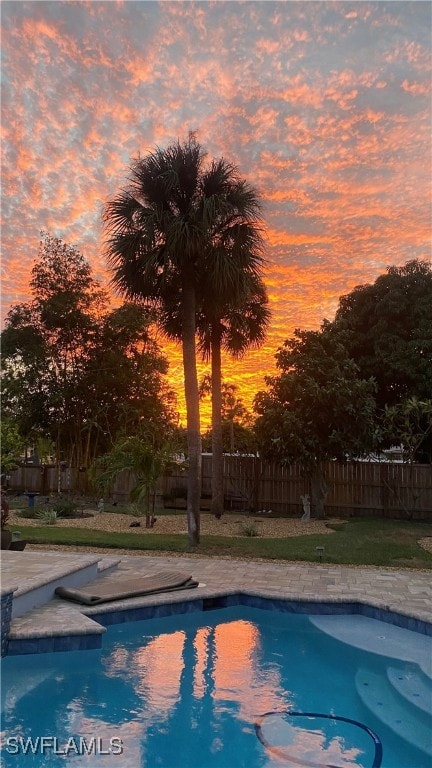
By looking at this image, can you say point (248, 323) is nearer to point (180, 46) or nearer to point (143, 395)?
point (180, 46)

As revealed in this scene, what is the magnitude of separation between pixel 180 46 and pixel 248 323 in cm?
710

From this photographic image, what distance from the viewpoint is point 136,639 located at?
590 cm

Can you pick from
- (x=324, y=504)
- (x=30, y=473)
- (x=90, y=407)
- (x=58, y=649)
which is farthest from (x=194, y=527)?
(x=30, y=473)

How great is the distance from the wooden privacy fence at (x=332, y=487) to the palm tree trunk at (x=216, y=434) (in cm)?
192

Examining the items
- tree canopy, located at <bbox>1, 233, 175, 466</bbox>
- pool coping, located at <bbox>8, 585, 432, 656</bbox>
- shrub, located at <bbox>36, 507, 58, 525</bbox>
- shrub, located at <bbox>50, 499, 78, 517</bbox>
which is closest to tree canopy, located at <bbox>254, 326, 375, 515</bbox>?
shrub, located at <bbox>50, 499, 78, 517</bbox>

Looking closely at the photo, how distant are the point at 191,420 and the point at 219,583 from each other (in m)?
3.49

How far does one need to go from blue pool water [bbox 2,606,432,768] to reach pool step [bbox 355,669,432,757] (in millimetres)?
11

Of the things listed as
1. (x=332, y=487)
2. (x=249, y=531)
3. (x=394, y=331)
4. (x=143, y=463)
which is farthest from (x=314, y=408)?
(x=143, y=463)

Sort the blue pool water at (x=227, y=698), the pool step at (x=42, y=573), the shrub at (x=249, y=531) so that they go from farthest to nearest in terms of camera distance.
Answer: the shrub at (x=249, y=531)
the pool step at (x=42, y=573)
the blue pool water at (x=227, y=698)

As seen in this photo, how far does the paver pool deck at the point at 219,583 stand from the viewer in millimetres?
5559

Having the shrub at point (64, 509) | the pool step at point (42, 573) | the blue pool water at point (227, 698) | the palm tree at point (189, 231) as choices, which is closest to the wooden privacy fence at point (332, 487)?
the shrub at point (64, 509)

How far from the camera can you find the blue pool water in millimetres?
3609

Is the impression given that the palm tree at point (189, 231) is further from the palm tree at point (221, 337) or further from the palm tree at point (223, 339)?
the palm tree at point (223, 339)

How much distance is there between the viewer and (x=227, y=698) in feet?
Answer: 14.6
